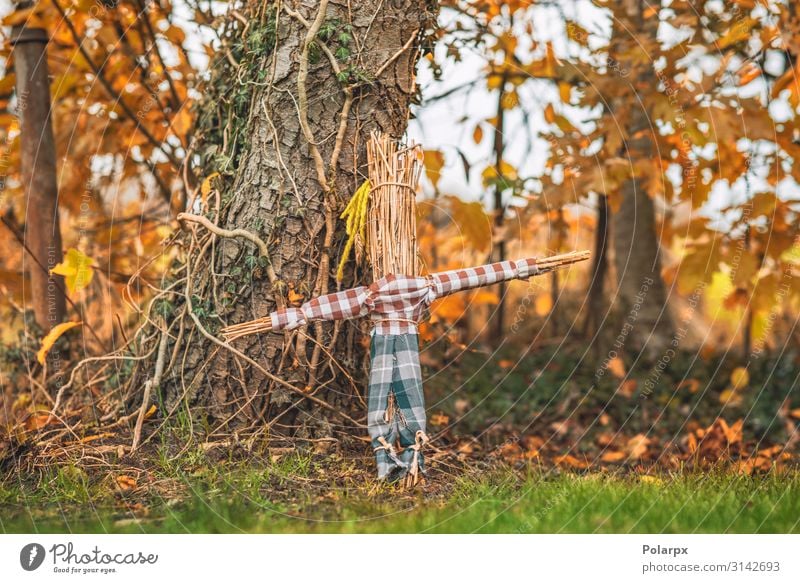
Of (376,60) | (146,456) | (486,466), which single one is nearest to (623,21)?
(376,60)

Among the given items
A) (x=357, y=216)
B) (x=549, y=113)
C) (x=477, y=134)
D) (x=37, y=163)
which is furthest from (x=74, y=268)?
(x=549, y=113)

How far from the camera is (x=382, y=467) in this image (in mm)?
2297

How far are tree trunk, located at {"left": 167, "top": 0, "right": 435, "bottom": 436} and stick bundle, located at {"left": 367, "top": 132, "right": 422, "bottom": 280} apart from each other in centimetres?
21

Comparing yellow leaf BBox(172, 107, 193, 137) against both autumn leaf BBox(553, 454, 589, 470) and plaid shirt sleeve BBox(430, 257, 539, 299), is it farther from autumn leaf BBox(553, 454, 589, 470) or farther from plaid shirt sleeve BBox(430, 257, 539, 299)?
autumn leaf BBox(553, 454, 589, 470)

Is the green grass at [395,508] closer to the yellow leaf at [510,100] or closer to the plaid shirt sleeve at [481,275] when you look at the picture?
the plaid shirt sleeve at [481,275]

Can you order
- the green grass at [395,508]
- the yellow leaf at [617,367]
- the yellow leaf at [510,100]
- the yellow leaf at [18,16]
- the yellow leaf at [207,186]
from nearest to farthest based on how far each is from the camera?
the green grass at [395,508] → the yellow leaf at [207,186] → the yellow leaf at [18,16] → the yellow leaf at [510,100] → the yellow leaf at [617,367]

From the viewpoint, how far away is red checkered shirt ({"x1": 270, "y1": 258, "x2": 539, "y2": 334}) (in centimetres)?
A: 221

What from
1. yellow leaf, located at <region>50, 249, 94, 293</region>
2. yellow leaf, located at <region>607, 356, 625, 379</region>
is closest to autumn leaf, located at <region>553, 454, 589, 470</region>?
yellow leaf, located at <region>607, 356, 625, 379</region>

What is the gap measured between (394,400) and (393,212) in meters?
0.56

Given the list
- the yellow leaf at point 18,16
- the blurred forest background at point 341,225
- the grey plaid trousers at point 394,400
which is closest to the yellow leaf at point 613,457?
the blurred forest background at point 341,225

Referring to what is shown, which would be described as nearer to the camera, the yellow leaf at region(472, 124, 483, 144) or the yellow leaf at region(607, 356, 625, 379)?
the yellow leaf at region(472, 124, 483, 144)

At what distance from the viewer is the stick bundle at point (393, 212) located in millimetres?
2256

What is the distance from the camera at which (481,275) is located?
2275mm
